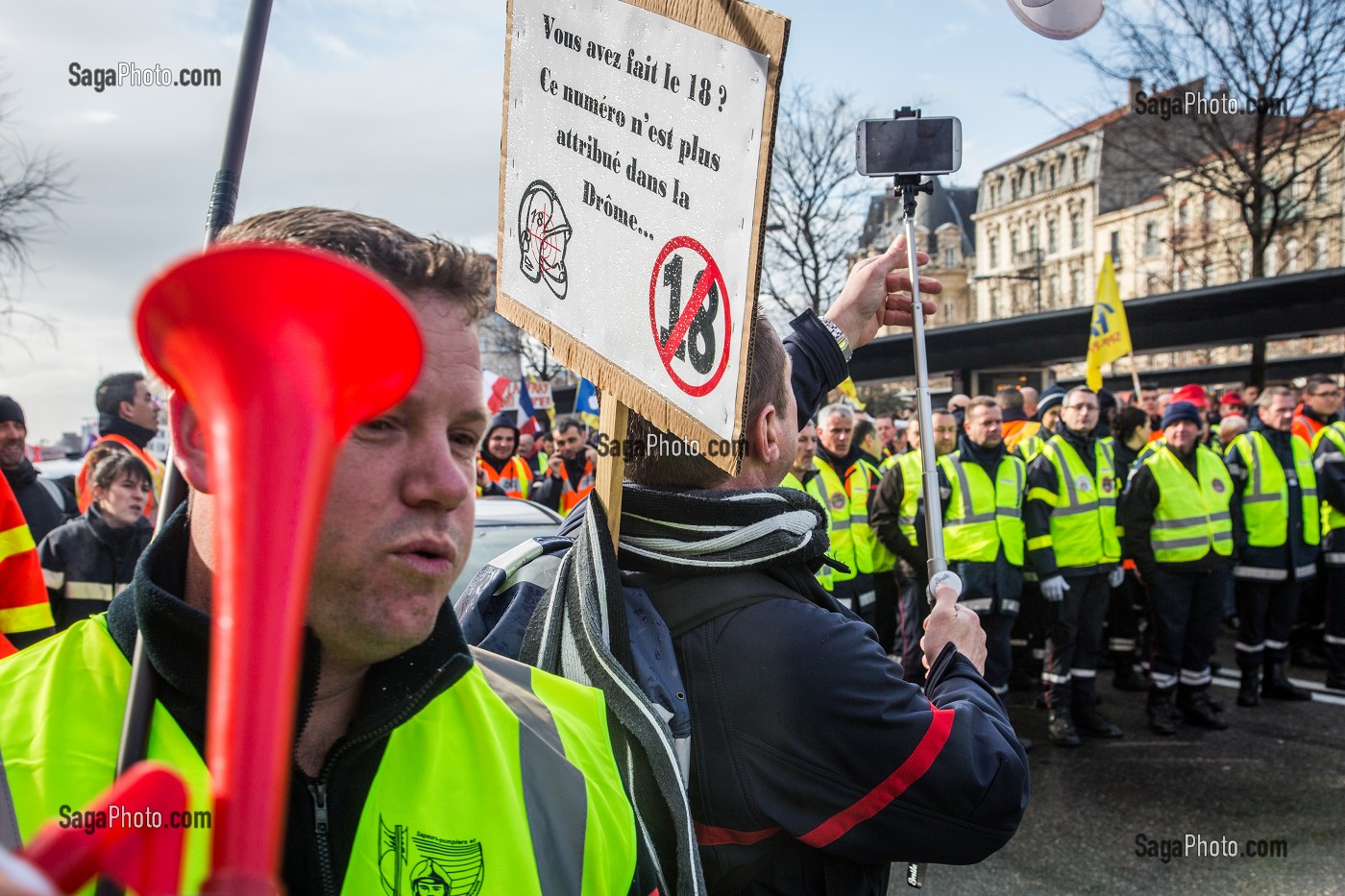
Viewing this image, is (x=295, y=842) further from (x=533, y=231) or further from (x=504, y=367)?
(x=504, y=367)

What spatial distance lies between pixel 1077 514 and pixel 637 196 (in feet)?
19.7

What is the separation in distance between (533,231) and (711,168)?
0.45m

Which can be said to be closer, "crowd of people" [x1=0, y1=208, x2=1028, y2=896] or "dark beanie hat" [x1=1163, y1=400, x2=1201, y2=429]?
"crowd of people" [x1=0, y1=208, x2=1028, y2=896]

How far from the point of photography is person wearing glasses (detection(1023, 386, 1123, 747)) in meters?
6.89

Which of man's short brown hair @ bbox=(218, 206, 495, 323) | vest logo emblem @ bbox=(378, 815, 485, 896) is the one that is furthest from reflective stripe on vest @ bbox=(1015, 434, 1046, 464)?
vest logo emblem @ bbox=(378, 815, 485, 896)

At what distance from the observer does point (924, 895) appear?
455 centimetres

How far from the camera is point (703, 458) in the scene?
2.06m

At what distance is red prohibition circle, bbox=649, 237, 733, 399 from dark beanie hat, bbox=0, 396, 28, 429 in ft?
15.8

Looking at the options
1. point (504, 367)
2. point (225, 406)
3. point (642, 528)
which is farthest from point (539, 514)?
point (504, 367)

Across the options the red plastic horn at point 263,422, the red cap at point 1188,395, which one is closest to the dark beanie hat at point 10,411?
the red plastic horn at point 263,422

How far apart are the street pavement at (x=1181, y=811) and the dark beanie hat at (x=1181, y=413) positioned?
2141 millimetres

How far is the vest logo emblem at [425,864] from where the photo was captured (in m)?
1.18

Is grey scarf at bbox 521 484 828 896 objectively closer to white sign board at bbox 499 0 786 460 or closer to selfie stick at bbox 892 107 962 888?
white sign board at bbox 499 0 786 460

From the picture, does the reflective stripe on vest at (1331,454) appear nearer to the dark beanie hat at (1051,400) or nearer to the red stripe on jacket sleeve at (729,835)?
the dark beanie hat at (1051,400)
